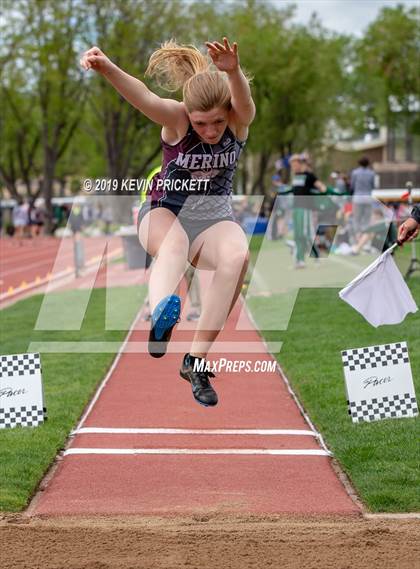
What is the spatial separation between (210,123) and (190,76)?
0.46 metres

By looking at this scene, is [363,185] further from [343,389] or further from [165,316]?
[165,316]

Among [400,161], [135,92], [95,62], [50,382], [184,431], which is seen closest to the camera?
[95,62]

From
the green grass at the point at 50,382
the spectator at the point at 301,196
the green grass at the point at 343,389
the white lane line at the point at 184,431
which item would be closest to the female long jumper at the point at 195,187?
the green grass at the point at 343,389

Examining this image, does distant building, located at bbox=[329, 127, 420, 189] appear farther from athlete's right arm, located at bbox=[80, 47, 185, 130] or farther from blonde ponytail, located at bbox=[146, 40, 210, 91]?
athlete's right arm, located at bbox=[80, 47, 185, 130]

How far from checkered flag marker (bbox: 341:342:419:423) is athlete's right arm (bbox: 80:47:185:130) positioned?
3.10 metres

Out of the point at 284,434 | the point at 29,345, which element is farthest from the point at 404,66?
the point at 284,434

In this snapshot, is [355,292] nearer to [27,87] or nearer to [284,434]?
[284,434]

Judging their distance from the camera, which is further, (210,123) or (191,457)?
(191,457)

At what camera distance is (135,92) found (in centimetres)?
504

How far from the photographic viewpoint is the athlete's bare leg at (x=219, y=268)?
5.41m

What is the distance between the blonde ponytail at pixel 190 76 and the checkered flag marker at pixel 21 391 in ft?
9.68

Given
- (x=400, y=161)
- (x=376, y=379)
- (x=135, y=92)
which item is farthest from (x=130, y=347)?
(x=400, y=161)

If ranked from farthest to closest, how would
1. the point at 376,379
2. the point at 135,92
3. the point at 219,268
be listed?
the point at 376,379 < the point at 219,268 < the point at 135,92

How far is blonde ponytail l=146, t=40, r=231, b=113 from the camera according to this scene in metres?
5.18
